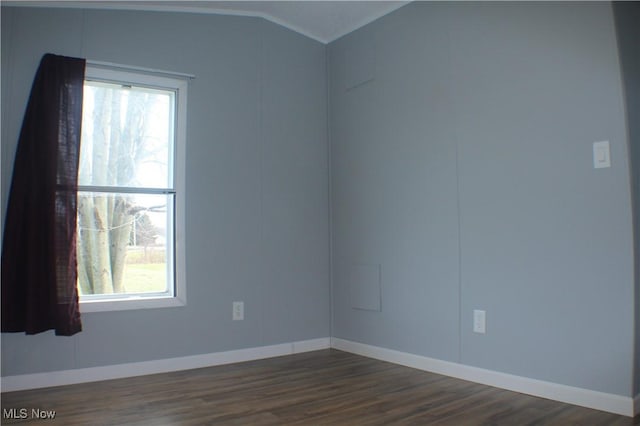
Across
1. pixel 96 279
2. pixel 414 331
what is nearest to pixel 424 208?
pixel 414 331

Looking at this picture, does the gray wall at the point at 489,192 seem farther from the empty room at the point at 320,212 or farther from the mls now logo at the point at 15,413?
the mls now logo at the point at 15,413

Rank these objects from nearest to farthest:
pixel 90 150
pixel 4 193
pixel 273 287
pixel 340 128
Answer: pixel 4 193, pixel 90 150, pixel 273 287, pixel 340 128

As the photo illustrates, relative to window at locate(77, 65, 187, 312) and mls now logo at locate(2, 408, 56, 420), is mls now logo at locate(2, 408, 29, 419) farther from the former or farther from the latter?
window at locate(77, 65, 187, 312)

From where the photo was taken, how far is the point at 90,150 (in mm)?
3078

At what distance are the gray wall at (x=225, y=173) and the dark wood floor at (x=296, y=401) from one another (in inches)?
11.4

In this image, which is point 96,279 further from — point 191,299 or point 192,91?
point 192,91

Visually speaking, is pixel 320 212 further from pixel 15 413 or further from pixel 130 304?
pixel 15 413

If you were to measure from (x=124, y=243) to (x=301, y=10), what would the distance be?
202 centimetres

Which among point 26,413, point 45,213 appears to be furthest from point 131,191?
point 26,413

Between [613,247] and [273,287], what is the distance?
2188 mm

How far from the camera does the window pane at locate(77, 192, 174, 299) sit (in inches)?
120

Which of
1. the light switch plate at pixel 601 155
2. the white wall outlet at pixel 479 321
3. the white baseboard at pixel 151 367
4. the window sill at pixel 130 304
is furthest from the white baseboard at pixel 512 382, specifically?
the window sill at pixel 130 304

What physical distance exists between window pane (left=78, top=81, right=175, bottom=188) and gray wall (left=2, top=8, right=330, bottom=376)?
0.56ft

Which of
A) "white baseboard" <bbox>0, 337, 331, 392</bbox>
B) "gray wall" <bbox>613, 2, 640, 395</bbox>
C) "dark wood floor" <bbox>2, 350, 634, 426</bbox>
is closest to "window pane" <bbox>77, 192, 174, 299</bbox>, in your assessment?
"white baseboard" <bbox>0, 337, 331, 392</bbox>
